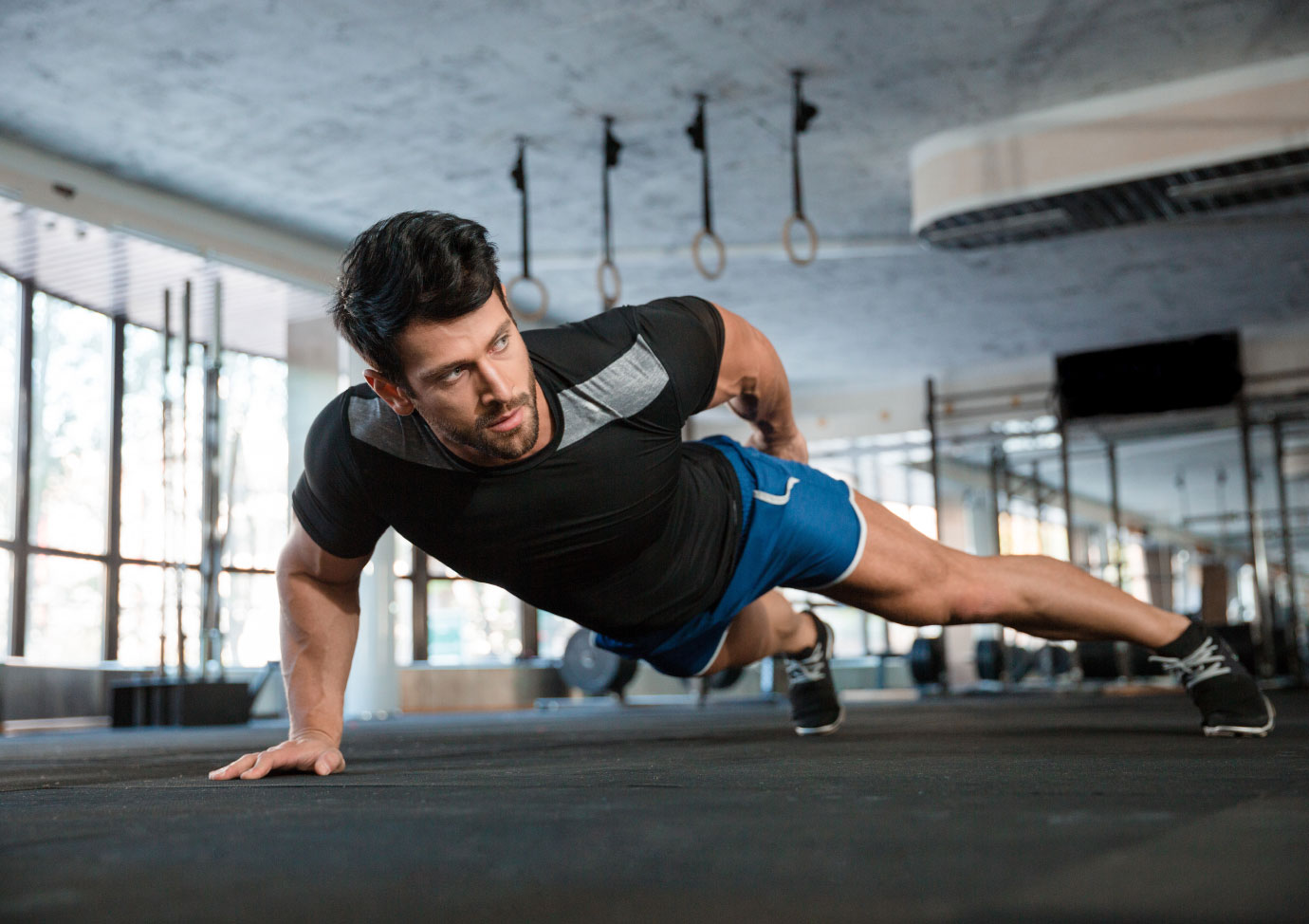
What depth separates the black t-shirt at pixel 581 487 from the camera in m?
1.52

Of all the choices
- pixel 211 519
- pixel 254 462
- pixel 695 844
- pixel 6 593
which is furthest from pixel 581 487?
pixel 254 462

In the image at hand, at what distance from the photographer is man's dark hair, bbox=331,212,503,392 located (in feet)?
4.48

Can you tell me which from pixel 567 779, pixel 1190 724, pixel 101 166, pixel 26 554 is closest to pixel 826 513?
pixel 567 779

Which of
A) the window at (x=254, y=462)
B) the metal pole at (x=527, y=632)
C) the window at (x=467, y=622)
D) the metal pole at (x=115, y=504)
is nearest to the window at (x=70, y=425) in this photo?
the metal pole at (x=115, y=504)

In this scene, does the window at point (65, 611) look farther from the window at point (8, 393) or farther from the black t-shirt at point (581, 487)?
the black t-shirt at point (581, 487)

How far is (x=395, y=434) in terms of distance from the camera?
1.51 meters

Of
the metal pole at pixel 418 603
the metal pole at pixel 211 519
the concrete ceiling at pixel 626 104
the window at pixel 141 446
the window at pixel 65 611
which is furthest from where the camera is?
the metal pole at pixel 418 603

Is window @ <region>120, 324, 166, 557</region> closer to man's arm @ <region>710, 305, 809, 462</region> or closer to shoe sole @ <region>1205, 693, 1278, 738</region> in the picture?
man's arm @ <region>710, 305, 809, 462</region>

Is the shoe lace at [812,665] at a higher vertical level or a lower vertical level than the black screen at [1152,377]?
lower

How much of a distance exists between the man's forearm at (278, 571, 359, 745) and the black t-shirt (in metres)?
0.11

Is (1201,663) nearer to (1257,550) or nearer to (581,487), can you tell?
(581,487)

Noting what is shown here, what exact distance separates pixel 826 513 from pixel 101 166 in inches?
203

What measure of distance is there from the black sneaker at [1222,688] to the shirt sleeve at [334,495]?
116cm

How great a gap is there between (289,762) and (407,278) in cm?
63
